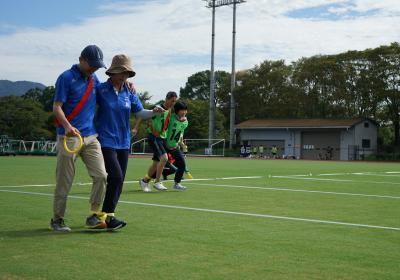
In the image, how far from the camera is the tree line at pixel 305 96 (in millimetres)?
60531

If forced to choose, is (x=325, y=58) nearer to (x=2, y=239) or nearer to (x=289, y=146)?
(x=289, y=146)

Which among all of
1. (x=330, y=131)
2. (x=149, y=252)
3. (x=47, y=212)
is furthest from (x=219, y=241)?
(x=330, y=131)

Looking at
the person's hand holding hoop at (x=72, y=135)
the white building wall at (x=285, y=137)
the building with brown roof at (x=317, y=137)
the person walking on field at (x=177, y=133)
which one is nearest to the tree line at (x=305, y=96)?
the building with brown roof at (x=317, y=137)

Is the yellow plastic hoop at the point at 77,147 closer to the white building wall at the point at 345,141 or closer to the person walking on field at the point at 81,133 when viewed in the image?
the person walking on field at the point at 81,133

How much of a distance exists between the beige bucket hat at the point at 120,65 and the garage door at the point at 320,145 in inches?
2159

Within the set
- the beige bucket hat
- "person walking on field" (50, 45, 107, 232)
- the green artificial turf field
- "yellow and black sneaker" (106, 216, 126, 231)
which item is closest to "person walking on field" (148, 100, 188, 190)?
the green artificial turf field

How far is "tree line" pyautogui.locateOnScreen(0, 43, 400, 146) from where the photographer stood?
60531 mm

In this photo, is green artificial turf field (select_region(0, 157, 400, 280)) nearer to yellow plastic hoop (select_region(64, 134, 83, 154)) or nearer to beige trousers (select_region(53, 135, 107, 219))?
beige trousers (select_region(53, 135, 107, 219))

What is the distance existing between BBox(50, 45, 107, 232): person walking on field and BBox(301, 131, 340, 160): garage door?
55.1 meters

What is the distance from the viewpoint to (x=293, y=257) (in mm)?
5312

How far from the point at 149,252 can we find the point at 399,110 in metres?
59.8

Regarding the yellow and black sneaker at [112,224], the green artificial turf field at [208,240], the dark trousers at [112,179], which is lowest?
the green artificial turf field at [208,240]

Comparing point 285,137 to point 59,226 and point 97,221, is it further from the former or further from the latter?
point 59,226

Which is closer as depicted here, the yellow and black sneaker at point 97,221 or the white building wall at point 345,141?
the yellow and black sneaker at point 97,221
